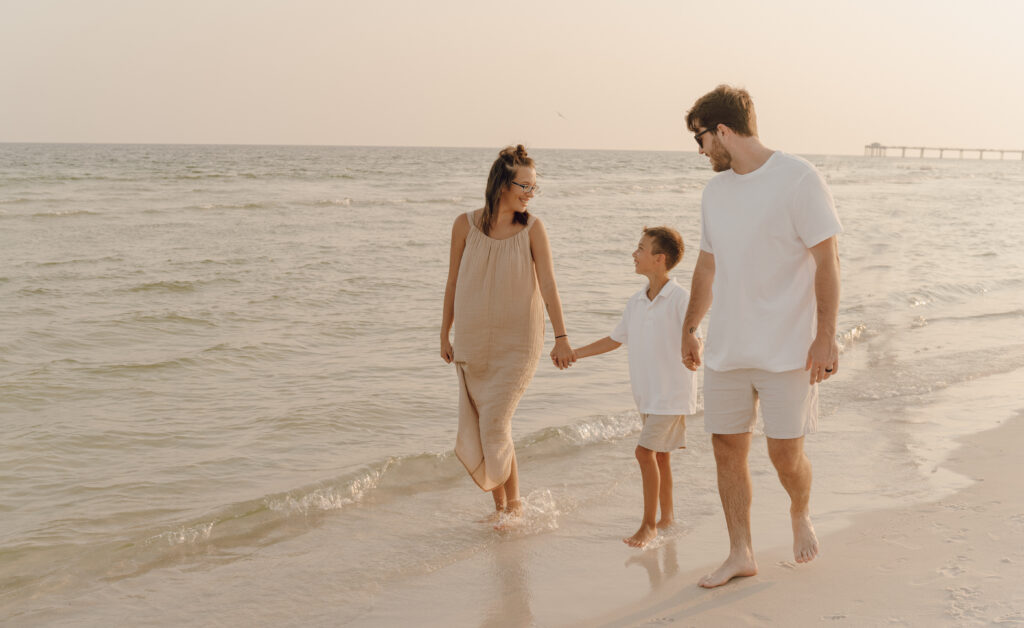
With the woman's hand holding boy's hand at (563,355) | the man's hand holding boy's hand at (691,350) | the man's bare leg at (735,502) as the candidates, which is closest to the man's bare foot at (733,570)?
the man's bare leg at (735,502)

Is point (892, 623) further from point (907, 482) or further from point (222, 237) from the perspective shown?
point (222, 237)

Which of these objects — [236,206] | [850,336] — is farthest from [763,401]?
[236,206]

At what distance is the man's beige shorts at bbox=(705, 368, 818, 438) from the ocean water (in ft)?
2.91

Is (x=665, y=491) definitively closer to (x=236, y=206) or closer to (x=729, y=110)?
(x=729, y=110)

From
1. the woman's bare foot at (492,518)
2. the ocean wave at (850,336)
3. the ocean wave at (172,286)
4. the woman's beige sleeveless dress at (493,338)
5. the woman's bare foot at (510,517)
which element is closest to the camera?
the woman's beige sleeveless dress at (493,338)

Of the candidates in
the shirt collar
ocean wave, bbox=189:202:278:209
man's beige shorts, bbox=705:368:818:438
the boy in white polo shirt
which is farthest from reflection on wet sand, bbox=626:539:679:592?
ocean wave, bbox=189:202:278:209

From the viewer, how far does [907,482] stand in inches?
206

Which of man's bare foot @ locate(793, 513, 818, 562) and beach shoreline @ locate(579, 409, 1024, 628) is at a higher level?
man's bare foot @ locate(793, 513, 818, 562)

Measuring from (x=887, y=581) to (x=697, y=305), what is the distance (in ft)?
4.51

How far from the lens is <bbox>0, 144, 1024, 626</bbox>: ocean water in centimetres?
430

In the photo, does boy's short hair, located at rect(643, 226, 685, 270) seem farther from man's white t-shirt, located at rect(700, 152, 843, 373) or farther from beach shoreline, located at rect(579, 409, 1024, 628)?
beach shoreline, located at rect(579, 409, 1024, 628)

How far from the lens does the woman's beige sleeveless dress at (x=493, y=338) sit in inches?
179

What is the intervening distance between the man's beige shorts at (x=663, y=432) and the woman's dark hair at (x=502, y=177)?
1172 millimetres

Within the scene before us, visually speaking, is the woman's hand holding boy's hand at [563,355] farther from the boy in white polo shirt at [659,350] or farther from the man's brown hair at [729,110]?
the man's brown hair at [729,110]
